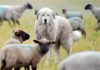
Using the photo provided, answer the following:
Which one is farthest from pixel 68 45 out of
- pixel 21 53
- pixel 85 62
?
pixel 85 62

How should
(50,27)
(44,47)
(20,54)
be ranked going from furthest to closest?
(50,27) → (44,47) → (20,54)

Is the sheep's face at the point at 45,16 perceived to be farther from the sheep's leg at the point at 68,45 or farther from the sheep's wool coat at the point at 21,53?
the sheep's wool coat at the point at 21,53

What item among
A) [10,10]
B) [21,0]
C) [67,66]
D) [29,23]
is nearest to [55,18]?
[67,66]

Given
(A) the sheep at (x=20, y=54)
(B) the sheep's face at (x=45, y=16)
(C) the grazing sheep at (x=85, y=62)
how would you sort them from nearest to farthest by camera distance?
(C) the grazing sheep at (x=85, y=62)
(A) the sheep at (x=20, y=54)
(B) the sheep's face at (x=45, y=16)

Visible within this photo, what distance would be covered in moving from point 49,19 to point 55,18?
62 centimetres

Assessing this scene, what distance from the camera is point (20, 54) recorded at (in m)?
9.98

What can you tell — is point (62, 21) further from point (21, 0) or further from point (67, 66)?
point (21, 0)

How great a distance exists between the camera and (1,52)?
380 inches

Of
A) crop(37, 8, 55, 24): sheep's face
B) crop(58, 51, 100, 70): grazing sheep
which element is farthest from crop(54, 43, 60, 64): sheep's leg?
crop(58, 51, 100, 70): grazing sheep

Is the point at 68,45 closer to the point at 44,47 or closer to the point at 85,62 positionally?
the point at 44,47

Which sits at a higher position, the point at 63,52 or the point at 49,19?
the point at 49,19

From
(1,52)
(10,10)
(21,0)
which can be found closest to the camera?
(1,52)

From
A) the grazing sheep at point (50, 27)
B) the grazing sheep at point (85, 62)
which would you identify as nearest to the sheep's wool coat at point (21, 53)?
the grazing sheep at point (50, 27)

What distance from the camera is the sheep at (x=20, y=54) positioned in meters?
9.70
